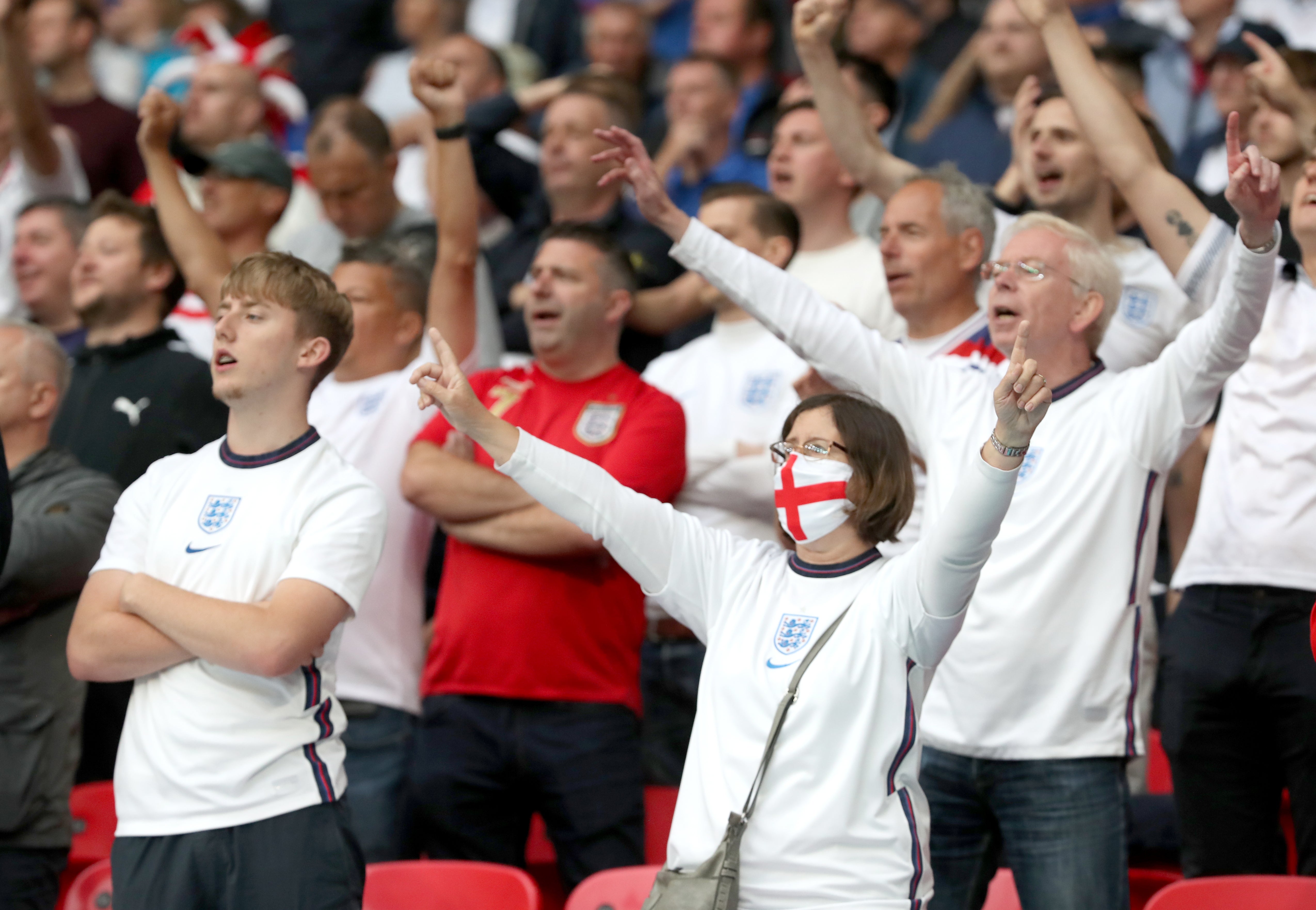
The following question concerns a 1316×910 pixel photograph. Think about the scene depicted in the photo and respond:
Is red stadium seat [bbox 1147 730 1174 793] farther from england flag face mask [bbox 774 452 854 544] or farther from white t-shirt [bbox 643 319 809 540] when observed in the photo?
england flag face mask [bbox 774 452 854 544]

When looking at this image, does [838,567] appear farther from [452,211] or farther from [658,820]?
[452,211]

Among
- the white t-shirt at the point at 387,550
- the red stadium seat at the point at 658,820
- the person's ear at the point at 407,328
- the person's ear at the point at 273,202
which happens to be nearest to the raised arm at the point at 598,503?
the red stadium seat at the point at 658,820

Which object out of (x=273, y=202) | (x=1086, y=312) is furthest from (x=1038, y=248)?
(x=273, y=202)

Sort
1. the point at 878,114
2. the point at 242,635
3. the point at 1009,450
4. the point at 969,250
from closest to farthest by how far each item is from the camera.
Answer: the point at 1009,450 < the point at 242,635 < the point at 969,250 < the point at 878,114

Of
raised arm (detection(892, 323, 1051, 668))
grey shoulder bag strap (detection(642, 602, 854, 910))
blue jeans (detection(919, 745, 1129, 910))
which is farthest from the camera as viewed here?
blue jeans (detection(919, 745, 1129, 910))

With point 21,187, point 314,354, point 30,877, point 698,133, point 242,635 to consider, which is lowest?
point 30,877

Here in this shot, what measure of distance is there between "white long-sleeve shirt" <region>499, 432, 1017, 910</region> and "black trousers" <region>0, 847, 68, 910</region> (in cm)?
175

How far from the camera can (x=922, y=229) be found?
4.14 metres

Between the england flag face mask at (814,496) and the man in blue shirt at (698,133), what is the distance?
3.92 metres

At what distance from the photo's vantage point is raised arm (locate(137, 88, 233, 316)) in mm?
4980

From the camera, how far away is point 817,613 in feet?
9.40

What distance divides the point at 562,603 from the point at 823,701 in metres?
1.43

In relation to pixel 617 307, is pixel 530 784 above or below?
below

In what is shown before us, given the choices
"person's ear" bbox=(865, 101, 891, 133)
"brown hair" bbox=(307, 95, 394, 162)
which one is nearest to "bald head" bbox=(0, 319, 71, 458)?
"brown hair" bbox=(307, 95, 394, 162)
